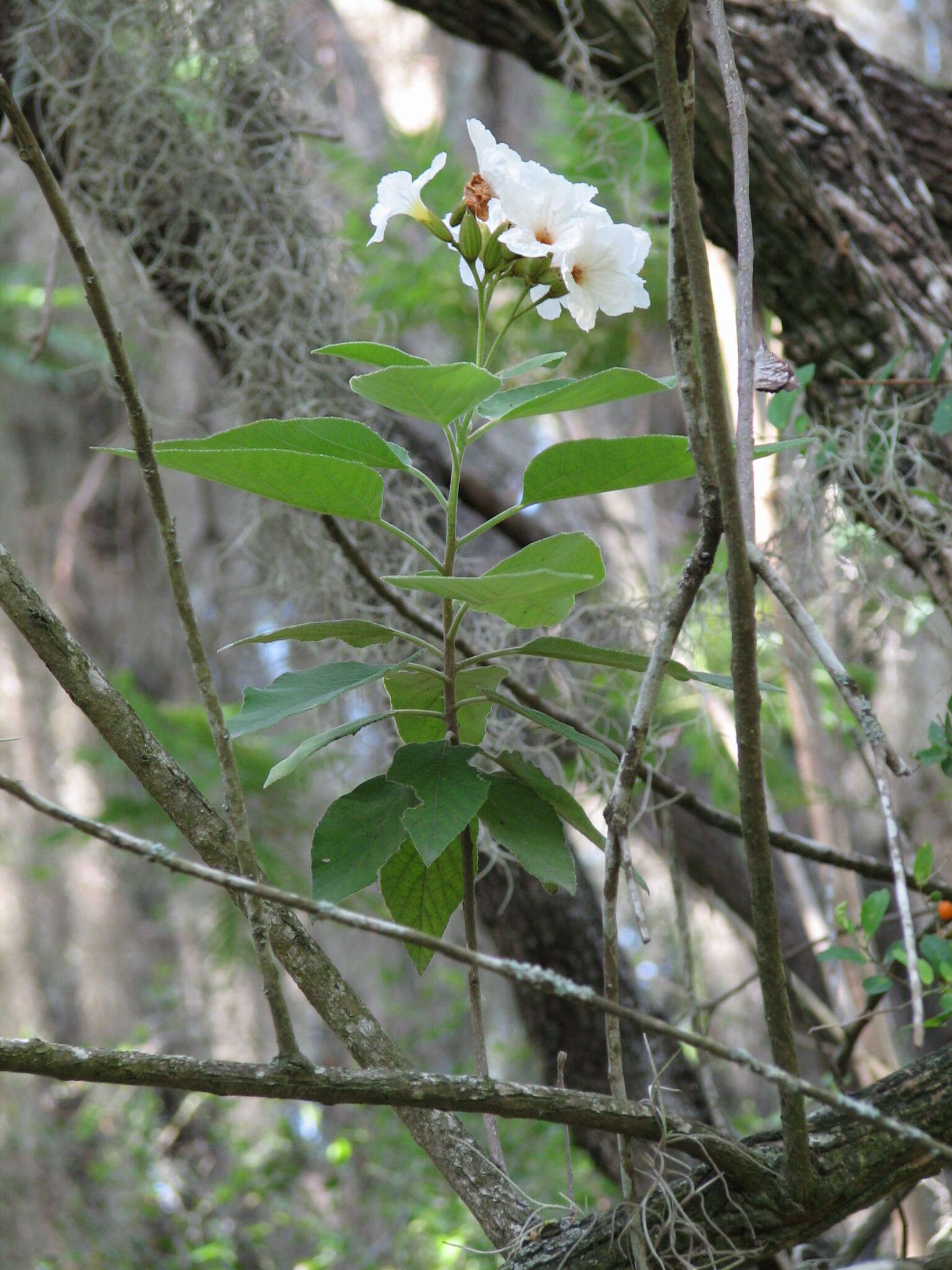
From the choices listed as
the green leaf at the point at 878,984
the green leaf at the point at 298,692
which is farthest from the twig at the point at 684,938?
the green leaf at the point at 298,692

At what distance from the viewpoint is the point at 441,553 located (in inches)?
54.9

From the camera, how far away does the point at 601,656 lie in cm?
57

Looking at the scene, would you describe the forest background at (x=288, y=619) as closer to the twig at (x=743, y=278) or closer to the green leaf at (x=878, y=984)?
the green leaf at (x=878, y=984)

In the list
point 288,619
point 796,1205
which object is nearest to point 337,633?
point 796,1205

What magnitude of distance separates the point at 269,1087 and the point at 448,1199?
2.66 meters

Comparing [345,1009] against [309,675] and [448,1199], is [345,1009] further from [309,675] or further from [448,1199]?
[448,1199]

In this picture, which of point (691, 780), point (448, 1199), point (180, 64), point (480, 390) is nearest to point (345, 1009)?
point (480, 390)

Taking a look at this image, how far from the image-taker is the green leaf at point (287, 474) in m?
0.49

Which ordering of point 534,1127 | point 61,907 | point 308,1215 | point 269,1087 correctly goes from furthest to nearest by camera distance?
point 61,907 → point 308,1215 → point 534,1127 → point 269,1087

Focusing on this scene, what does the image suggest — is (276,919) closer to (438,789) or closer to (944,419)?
(438,789)

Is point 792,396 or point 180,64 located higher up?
point 180,64

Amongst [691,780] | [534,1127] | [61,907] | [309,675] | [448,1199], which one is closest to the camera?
[309,675]

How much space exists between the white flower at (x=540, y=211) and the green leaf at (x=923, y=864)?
0.48m

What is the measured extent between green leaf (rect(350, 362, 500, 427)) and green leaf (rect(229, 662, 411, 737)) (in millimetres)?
138
